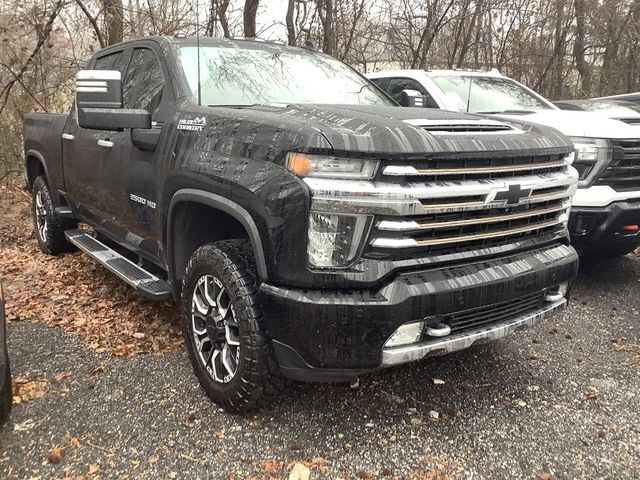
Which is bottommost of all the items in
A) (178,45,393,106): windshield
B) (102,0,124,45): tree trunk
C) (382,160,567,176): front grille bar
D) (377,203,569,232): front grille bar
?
(377,203,569,232): front grille bar

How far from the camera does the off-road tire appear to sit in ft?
18.6

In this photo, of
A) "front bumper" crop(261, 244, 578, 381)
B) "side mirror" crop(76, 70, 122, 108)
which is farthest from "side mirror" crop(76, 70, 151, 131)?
"front bumper" crop(261, 244, 578, 381)

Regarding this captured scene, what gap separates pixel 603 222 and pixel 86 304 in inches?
168

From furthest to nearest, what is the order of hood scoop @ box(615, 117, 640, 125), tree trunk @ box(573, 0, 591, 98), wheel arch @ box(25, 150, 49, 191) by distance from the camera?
tree trunk @ box(573, 0, 591, 98)
wheel arch @ box(25, 150, 49, 191)
hood scoop @ box(615, 117, 640, 125)

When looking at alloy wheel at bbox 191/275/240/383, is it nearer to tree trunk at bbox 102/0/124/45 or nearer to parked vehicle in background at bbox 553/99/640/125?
parked vehicle in background at bbox 553/99/640/125

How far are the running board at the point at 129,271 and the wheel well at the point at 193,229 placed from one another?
0.22m

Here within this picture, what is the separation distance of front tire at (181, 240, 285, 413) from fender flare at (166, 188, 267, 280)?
20 cm

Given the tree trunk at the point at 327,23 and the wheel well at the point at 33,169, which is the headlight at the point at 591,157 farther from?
the tree trunk at the point at 327,23

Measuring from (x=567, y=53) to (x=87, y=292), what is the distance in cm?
1334

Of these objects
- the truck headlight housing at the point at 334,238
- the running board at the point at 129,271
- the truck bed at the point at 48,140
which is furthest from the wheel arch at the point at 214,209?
the truck bed at the point at 48,140

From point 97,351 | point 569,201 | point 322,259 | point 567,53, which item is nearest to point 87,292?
point 97,351

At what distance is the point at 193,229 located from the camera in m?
3.21

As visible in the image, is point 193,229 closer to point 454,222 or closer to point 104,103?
point 104,103

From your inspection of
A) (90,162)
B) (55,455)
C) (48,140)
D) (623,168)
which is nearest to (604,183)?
(623,168)
